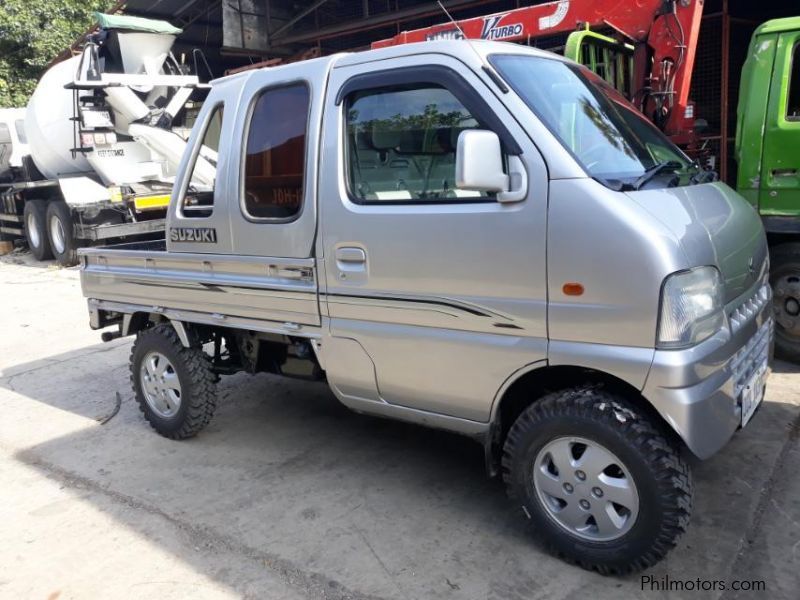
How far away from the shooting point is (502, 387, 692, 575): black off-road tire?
2.67 meters

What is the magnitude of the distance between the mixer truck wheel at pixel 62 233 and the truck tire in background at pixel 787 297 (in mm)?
11220

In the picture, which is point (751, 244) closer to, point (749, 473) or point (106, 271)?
point (749, 473)

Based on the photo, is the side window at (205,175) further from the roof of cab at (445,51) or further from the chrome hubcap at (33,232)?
the chrome hubcap at (33,232)

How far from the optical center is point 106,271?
190 inches

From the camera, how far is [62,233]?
41.4 feet

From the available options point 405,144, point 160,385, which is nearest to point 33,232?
point 160,385

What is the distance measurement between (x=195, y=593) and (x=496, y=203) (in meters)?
2.17

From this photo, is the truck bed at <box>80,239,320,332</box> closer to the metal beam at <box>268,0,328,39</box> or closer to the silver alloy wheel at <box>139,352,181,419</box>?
the silver alloy wheel at <box>139,352,181,419</box>

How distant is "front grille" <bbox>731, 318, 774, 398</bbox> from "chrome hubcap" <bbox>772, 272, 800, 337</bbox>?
6.68 ft

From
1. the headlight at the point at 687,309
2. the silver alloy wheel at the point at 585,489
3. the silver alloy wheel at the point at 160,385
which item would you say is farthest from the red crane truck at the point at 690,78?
the silver alloy wheel at the point at 160,385

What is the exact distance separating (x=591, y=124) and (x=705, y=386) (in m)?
1.29

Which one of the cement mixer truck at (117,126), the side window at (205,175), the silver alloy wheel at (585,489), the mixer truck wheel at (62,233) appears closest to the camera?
the silver alloy wheel at (585,489)

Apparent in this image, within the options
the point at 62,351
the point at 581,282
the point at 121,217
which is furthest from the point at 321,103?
the point at 121,217

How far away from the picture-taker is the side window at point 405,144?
308cm
